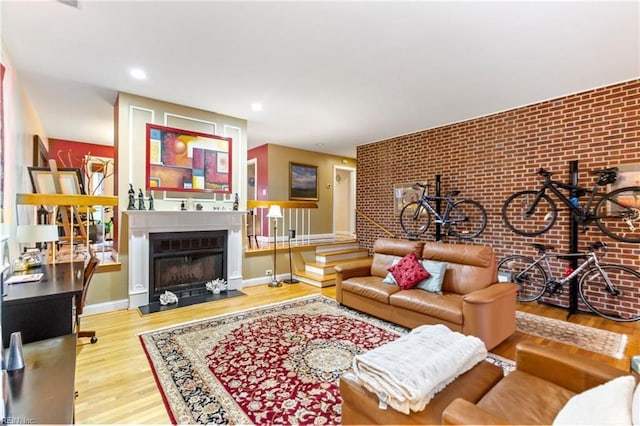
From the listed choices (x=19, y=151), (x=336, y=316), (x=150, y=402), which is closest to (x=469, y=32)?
(x=336, y=316)

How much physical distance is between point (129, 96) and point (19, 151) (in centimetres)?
140

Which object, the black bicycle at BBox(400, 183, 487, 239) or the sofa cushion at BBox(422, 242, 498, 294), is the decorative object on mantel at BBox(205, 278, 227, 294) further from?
the black bicycle at BBox(400, 183, 487, 239)

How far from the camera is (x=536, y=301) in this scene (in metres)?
4.31

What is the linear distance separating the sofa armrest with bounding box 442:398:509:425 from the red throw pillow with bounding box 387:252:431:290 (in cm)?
233

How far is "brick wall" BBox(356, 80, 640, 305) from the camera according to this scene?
3.66 metres

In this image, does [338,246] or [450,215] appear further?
[338,246]

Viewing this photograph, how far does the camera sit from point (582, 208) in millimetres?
3818

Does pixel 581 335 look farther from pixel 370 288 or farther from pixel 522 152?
pixel 522 152

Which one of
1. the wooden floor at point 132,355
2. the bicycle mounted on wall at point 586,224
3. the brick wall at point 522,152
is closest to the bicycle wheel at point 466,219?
the brick wall at point 522,152

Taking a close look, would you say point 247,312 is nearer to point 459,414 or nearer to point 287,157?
point 459,414

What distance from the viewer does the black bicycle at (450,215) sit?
4965mm

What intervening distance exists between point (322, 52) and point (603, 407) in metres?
3.11

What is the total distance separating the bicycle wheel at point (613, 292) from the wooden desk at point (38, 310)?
5.52 metres

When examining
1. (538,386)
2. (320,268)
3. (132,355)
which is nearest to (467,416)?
(538,386)
